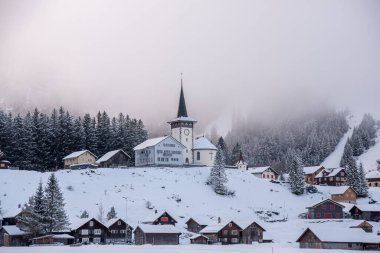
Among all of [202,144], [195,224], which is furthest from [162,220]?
[202,144]

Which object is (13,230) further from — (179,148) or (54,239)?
(179,148)

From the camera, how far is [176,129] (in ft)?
524

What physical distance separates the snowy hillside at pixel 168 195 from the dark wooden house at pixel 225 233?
4.57m

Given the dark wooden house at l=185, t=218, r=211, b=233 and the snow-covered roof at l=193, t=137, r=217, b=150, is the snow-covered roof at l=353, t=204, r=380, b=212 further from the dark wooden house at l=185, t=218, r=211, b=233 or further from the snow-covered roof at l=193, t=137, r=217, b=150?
the snow-covered roof at l=193, t=137, r=217, b=150

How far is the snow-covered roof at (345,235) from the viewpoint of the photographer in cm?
8781

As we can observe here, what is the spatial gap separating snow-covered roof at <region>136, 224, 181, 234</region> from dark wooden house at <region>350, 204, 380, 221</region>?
41047 millimetres

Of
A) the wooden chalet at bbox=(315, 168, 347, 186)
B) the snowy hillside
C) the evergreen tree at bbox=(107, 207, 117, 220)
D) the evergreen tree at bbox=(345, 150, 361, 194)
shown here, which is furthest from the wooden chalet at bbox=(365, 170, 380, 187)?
the evergreen tree at bbox=(107, 207, 117, 220)

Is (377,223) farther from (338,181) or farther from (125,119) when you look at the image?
(125,119)

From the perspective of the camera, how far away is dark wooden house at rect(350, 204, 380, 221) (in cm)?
12156

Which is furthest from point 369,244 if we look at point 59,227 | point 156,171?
point 156,171

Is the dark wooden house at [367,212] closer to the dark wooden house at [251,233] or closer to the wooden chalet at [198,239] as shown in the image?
the dark wooden house at [251,233]

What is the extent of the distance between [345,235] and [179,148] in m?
67.6

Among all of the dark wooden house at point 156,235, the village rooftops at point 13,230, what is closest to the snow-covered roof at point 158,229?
the dark wooden house at point 156,235

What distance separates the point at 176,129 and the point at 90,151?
2419cm
